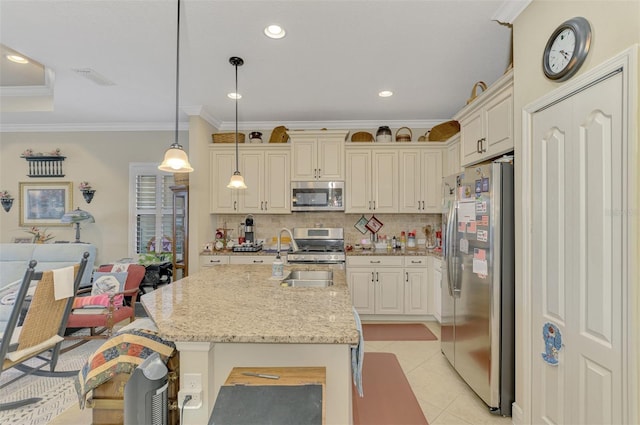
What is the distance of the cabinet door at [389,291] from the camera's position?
13.1ft

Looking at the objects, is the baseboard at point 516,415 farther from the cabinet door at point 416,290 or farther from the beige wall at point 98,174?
the beige wall at point 98,174

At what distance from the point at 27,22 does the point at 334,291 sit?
9.64 feet

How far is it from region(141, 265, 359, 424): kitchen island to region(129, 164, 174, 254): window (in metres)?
3.34

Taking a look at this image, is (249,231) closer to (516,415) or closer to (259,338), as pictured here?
(259,338)

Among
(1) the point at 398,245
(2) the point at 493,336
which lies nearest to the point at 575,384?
(2) the point at 493,336

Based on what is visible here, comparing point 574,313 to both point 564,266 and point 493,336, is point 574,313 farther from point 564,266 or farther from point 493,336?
point 493,336

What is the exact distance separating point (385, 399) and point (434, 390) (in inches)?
17.2

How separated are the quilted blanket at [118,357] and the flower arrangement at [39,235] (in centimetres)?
Answer: 440

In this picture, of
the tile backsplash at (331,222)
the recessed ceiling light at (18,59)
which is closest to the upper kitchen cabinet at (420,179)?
the tile backsplash at (331,222)

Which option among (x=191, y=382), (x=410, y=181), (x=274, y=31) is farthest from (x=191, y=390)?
(x=410, y=181)

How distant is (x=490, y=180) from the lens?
2.15 m

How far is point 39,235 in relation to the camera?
4664mm

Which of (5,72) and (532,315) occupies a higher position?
(5,72)

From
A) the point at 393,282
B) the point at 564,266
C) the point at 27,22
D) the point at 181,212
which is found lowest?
the point at 393,282
